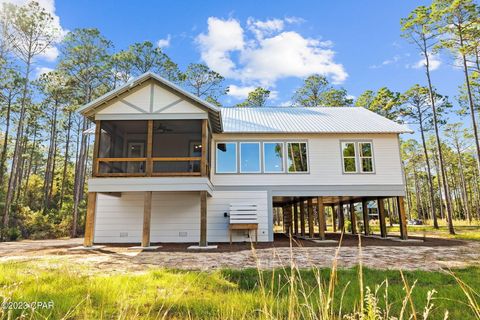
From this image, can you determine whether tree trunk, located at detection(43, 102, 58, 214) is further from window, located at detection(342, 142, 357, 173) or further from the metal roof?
window, located at detection(342, 142, 357, 173)

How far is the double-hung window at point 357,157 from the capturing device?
14.0m

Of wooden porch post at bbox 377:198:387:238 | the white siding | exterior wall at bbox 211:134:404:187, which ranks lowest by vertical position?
wooden porch post at bbox 377:198:387:238

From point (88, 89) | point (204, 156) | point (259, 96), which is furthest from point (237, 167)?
point (259, 96)

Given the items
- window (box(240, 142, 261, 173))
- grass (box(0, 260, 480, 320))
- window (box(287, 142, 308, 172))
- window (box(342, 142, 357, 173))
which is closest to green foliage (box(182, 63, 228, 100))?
window (box(240, 142, 261, 173))

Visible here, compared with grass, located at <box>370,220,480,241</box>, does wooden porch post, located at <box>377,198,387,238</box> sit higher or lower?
higher

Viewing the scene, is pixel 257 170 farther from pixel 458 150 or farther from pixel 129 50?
pixel 458 150

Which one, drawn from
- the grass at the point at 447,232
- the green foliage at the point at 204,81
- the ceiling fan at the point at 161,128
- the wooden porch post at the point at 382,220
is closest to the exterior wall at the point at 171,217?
the ceiling fan at the point at 161,128

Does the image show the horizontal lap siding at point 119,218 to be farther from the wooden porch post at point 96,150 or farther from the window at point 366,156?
the window at point 366,156

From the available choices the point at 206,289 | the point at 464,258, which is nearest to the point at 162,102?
the point at 206,289

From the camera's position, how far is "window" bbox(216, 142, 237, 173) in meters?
13.9

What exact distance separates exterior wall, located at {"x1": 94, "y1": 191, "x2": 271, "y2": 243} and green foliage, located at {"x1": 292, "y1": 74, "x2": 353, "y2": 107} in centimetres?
1780

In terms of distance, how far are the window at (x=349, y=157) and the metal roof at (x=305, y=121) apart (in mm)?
796

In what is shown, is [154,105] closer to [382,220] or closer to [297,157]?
[297,157]

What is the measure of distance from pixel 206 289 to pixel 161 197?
30.6ft
